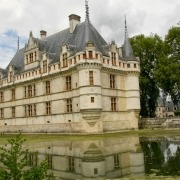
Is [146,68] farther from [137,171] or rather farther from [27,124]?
[137,171]

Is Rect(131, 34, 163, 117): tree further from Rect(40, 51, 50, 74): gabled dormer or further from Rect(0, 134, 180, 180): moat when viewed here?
Rect(0, 134, 180, 180): moat

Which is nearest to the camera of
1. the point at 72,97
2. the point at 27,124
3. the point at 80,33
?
the point at 72,97

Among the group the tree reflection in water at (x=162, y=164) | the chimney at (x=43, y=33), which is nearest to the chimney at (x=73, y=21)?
the chimney at (x=43, y=33)

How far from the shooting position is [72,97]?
3403cm

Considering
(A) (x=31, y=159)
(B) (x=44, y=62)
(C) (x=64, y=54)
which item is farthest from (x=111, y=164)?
(B) (x=44, y=62)

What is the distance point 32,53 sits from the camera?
4103 cm

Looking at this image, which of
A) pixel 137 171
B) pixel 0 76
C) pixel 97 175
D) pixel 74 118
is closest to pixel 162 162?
pixel 137 171

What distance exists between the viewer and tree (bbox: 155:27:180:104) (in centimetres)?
4062

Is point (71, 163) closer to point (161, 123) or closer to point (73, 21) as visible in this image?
point (161, 123)

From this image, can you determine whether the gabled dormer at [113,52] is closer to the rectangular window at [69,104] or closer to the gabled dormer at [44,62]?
the rectangular window at [69,104]

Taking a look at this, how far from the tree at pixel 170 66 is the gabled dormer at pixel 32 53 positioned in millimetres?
16424

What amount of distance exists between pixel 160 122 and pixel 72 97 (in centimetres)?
1191

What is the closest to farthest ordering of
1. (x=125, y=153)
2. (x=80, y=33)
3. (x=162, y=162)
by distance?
(x=162, y=162)
(x=125, y=153)
(x=80, y=33)

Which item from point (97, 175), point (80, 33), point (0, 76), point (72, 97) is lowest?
point (97, 175)
